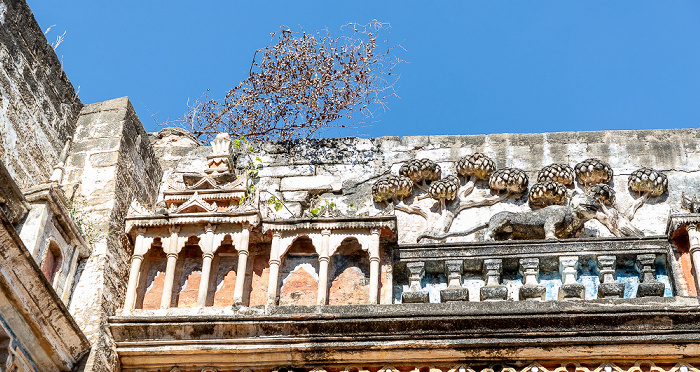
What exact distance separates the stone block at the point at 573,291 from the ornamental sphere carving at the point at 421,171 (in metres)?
1.64

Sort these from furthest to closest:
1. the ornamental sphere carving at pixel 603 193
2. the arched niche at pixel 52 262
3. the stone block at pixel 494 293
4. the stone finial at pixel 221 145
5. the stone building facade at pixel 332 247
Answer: the stone finial at pixel 221 145, the ornamental sphere carving at pixel 603 193, the stone block at pixel 494 293, the arched niche at pixel 52 262, the stone building facade at pixel 332 247

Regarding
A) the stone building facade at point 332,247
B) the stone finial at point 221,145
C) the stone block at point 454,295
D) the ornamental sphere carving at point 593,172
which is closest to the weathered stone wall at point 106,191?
the stone building facade at point 332,247

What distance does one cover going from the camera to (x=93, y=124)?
7871 mm

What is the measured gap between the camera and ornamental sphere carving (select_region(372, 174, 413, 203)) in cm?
797

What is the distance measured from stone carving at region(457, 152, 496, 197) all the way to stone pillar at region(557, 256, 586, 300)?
3.90ft

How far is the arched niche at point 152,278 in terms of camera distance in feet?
23.4

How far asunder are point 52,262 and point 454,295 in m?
2.56

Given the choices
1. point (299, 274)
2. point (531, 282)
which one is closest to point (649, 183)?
point (531, 282)

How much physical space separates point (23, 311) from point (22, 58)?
1970 millimetres

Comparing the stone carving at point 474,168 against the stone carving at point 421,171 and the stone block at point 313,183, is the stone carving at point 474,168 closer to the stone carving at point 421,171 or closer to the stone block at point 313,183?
the stone carving at point 421,171

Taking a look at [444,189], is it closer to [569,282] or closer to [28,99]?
[569,282]

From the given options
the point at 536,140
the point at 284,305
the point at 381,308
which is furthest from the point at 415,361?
the point at 536,140

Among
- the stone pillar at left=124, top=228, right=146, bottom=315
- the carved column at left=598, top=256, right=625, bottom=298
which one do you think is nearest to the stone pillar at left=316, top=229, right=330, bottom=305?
the stone pillar at left=124, top=228, right=146, bottom=315

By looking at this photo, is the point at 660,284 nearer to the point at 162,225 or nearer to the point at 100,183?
the point at 162,225
